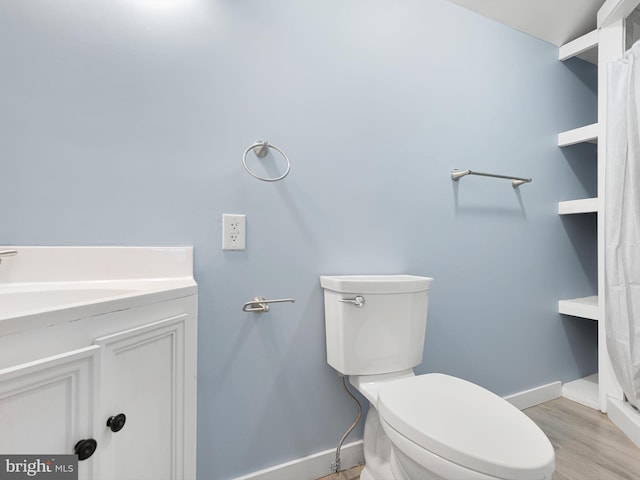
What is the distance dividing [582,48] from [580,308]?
1.41 metres

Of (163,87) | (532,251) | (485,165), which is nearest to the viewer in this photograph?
(163,87)

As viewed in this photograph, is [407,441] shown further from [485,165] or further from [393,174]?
[485,165]

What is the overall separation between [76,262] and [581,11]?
2576mm

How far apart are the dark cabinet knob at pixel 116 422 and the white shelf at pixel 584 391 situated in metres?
2.17

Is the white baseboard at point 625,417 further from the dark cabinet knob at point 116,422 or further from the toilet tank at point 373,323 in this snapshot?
the dark cabinet knob at point 116,422

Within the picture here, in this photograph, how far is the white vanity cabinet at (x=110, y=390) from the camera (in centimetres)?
44

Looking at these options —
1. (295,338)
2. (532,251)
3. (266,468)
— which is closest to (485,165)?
(532,251)

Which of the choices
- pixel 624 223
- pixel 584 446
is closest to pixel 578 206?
pixel 624 223

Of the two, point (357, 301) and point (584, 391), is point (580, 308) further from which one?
point (357, 301)

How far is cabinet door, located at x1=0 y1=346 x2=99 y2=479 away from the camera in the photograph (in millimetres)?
422

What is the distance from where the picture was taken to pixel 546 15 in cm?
164

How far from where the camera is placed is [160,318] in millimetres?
694

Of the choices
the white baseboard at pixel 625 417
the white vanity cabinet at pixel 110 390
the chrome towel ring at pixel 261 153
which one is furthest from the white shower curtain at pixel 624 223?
the white vanity cabinet at pixel 110 390

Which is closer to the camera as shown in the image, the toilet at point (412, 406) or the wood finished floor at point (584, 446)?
the toilet at point (412, 406)
